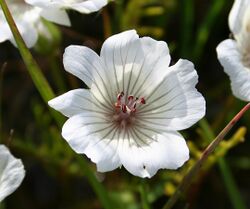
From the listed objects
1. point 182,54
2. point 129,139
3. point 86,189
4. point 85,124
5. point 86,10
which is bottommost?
point 86,189

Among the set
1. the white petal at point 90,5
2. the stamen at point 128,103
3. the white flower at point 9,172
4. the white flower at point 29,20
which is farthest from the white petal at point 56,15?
the white flower at point 9,172

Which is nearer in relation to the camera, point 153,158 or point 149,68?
point 153,158

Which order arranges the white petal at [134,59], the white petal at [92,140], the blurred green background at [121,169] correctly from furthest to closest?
the blurred green background at [121,169], the white petal at [134,59], the white petal at [92,140]

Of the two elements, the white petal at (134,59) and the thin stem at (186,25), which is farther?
the thin stem at (186,25)

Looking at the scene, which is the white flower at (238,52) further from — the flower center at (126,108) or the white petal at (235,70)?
the flower center at (126,108)

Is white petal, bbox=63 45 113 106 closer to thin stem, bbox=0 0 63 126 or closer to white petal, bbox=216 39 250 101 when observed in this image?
thin stem, bbox=0 0 63 126

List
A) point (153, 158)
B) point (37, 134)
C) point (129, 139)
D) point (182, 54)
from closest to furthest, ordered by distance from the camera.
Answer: point (153, 158) < point (129, 139) < point (182, 54) < point (37, 134)

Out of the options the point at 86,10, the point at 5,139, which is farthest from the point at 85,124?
the point at 5,139

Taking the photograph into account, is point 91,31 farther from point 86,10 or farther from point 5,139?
point 86,10
